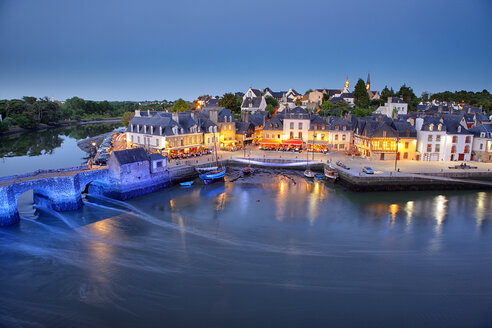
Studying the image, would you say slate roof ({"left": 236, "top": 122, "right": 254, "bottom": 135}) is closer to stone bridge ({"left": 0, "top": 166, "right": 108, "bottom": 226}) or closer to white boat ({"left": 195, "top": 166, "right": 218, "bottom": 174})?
white boat ({"left": 195, "top": 166, "right": 218, "bottom": 174})

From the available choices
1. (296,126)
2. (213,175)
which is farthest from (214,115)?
(213,175)

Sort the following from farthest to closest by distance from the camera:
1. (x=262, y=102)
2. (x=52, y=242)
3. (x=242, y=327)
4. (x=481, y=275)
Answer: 1. (x=262, y=102)
2. (x=52, y=242)
3. (x=481, y=275)
4. (x=242, y=327)

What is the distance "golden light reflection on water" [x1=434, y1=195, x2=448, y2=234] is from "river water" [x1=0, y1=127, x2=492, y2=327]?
0.10 metres

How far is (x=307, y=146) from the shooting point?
49375 mm

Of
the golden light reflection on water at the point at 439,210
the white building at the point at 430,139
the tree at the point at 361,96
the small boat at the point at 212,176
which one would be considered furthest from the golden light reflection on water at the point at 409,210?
Result: the tree at the point at 361,96

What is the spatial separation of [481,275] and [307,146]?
33037 millimetres

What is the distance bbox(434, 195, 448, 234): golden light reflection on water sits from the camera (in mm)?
24672

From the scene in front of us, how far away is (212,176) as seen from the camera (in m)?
36.4

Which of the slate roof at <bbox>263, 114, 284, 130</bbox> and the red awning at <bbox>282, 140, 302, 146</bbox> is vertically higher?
the slate roof at <bbox>263, 114, 284, 130</bbox>

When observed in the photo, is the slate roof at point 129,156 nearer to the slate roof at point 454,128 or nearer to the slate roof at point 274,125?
the slate roof at point 274,125

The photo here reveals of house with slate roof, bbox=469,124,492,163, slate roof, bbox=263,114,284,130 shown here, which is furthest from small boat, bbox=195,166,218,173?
house with slate roof, bbox=469,124,492,163

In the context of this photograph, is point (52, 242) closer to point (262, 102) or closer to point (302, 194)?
point (302, 194)

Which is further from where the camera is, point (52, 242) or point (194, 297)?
point (52, 242)

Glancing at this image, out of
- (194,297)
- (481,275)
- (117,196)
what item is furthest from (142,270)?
(481,275)
